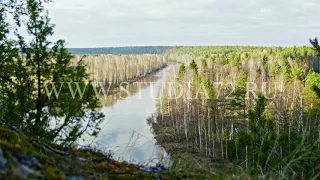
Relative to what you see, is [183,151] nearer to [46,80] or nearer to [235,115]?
[235,115]

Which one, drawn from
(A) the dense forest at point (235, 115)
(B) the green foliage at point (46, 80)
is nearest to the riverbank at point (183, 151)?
(A) the dense forest at point (235, 115)

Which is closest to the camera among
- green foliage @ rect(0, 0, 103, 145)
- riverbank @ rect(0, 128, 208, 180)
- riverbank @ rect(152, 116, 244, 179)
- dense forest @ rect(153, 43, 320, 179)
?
riverbank @ rect(0, 128, 208, 180)

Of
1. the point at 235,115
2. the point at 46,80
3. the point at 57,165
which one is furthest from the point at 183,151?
the point at 57,165

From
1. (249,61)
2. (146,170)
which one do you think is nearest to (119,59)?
(249,61)

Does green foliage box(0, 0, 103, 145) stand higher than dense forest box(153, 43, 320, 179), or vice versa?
green foliage box(0, 0, 103, 145)

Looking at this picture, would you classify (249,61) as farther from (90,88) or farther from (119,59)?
(90,88)

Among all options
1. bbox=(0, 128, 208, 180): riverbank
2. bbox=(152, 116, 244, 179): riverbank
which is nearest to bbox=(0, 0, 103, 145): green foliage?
bbox=(152, 116, 244, 179): riverbank

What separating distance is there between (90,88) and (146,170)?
8.40 metres

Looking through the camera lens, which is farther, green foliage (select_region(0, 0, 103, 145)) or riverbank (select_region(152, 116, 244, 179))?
green foliage (select_region(0, 0, 103, 145))

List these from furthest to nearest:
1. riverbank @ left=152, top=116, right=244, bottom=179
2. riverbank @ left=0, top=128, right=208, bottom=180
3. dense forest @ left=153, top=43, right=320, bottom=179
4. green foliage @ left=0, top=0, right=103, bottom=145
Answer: dense forest @ left=153, top=43, right=320, bottom=179 → green foliage @ left=0, top=0, right=103, bottom=145 → riverbank @ left=152, top=116, right=244, bottom=179 → riverbank @ left=0, top=128, right=208, bottom=180

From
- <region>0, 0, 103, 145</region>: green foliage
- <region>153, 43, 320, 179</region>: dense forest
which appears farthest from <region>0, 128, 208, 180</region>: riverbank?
<region>153, 43, 320, 179</region>: dense forest

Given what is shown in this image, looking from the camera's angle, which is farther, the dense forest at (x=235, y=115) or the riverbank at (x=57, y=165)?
the dense forest at (x=235, y=115)

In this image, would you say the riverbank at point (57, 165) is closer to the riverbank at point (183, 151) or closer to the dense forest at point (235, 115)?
the riverbank at point (183, 151)

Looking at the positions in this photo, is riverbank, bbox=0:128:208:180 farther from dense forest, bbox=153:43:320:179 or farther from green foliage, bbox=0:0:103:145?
dense forest, bbox=153:43:320:179
